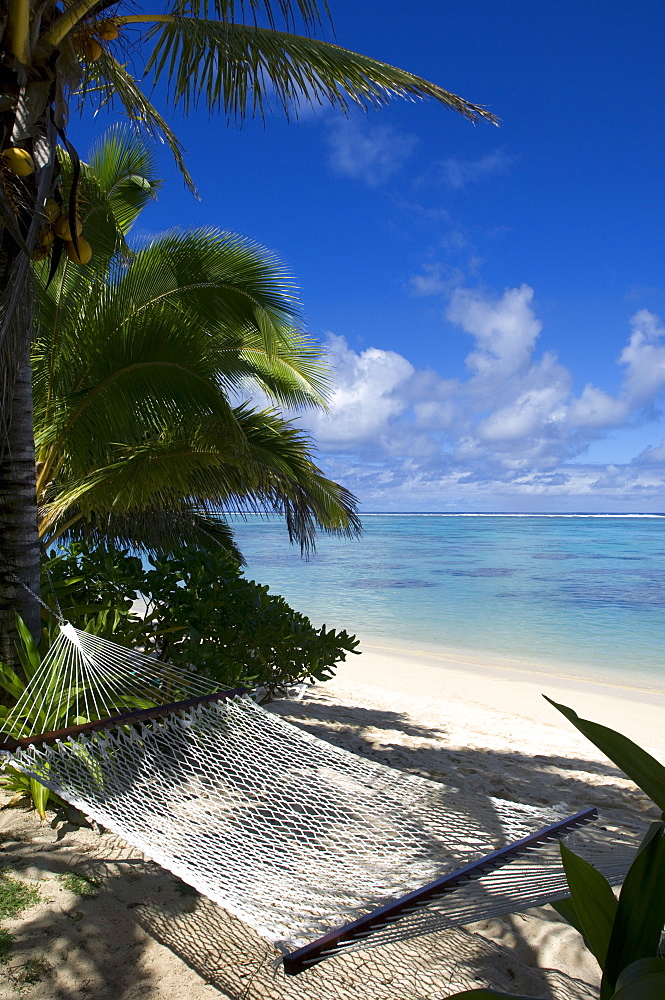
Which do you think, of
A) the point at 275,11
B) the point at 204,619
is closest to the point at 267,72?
the point at 275,11

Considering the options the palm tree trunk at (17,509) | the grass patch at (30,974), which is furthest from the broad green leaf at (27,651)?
the grass patch at (30,974)

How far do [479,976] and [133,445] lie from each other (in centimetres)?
305

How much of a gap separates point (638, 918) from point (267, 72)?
3521mm

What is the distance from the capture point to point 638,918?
2.64ft

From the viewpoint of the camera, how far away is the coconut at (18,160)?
7.79 feet

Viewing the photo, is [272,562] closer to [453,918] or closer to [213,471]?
[213,471]

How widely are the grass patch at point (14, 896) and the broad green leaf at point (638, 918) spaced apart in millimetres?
1575

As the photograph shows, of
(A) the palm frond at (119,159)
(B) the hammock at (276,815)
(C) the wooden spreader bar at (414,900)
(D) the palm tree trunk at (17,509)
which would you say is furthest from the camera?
(A) the palm frond at (119,159)

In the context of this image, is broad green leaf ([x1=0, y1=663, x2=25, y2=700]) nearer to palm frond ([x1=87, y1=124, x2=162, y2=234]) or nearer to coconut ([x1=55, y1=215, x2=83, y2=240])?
coconut ([x1=55, y1=215, x2=83, y2=240])

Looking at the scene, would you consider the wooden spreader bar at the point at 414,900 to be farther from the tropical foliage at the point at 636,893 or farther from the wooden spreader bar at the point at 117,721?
the wooden spreader bar at the point at 117,721

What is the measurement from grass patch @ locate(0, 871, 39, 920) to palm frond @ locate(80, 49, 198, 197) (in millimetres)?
3004

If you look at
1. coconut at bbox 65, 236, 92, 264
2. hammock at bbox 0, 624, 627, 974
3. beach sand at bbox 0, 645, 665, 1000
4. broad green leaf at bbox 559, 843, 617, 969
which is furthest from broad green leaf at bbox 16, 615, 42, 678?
broad green leaf at bbox 559, 843, 617, 969

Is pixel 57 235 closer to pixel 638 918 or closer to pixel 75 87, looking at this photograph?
pixel 75 87

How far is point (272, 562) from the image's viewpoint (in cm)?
2334
